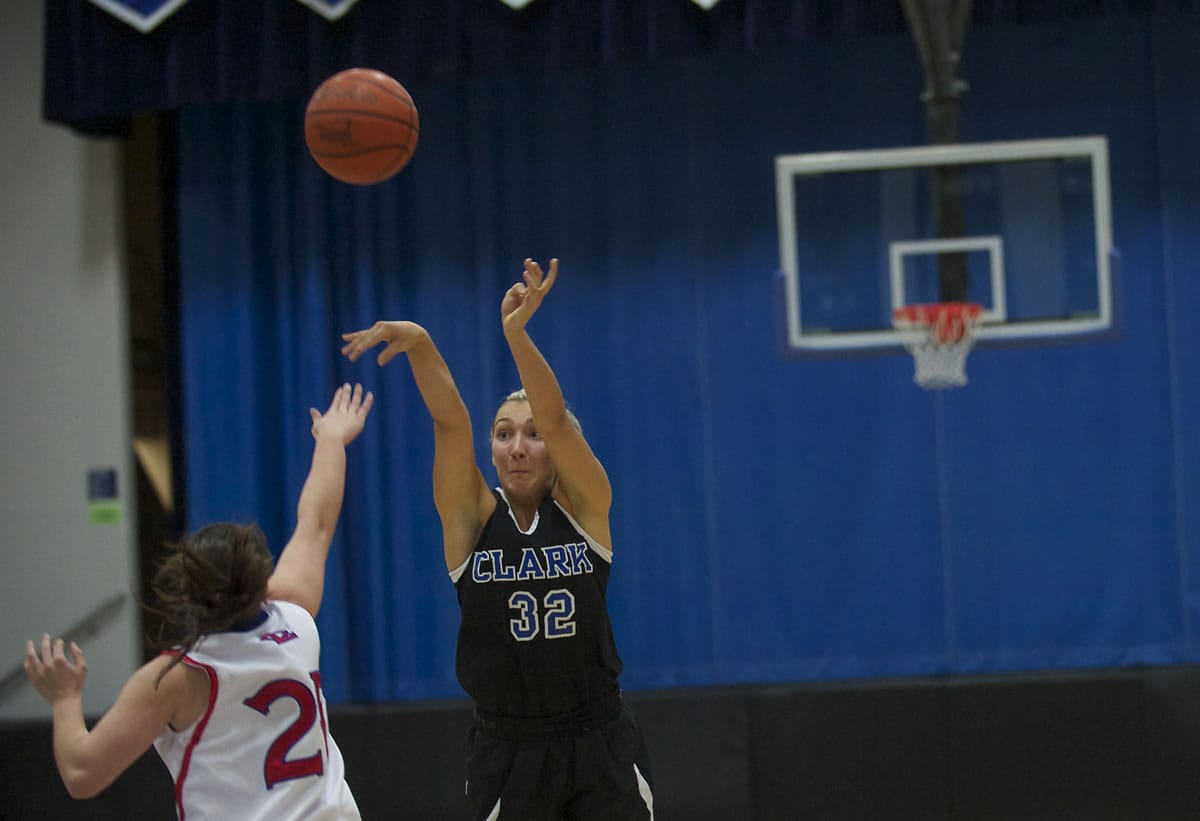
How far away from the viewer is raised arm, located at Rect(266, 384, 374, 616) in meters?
Result: 2.95

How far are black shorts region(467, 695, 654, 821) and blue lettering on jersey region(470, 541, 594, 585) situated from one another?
41 cm

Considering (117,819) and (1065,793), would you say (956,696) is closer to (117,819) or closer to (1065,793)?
(1065,793)

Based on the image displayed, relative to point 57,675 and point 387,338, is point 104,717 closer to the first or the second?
point 57,675

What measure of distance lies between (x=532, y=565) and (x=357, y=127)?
5.10 feet

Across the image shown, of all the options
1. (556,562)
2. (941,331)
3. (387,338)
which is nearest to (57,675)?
(387,338)

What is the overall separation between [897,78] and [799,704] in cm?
305

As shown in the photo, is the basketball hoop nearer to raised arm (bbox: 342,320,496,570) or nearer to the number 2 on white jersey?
raised arm (bbox: 342,320,496,570)

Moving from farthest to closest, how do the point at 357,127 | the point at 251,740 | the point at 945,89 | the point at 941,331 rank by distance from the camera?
the point at 945,89 < the point at 941,331 < the point at 357,127 < the point at 251,740

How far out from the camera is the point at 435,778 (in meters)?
6.04

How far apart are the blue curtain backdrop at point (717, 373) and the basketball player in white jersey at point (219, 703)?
3.59 meters

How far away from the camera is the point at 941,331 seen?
5.10 m

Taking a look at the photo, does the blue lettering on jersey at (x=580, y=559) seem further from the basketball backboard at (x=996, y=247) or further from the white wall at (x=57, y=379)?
the white wall at (x=57, y=379)

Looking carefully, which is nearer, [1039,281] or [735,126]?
[1039,281]

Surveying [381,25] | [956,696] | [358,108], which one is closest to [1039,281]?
[956,696]
